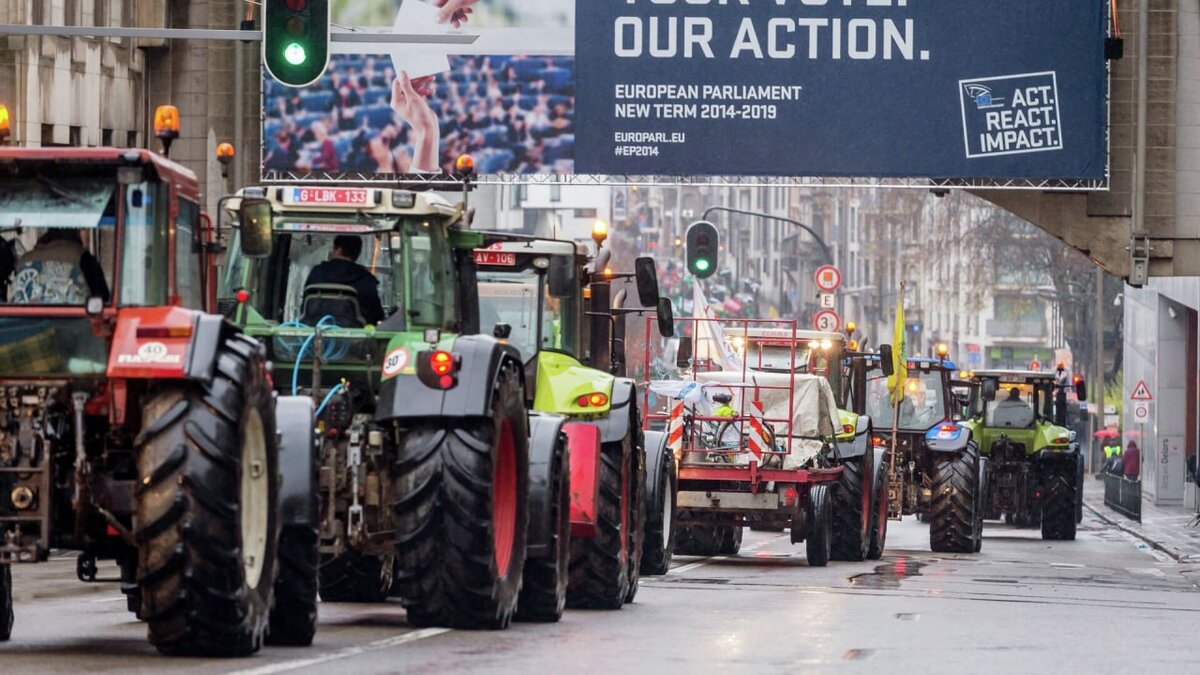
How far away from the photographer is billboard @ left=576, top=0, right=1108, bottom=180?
108 ft

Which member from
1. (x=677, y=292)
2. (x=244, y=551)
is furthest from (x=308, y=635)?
(x=677, y=292)

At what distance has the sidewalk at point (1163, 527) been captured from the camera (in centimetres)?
3593

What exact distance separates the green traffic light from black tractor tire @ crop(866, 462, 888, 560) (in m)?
11.3

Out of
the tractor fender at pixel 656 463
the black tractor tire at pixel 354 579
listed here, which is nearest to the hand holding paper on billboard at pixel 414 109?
the tractor fender at pixel 656 463

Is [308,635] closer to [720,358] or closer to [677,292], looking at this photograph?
[720,358]

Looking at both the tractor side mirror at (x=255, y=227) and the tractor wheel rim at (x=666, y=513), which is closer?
the tractor side mirror at (x=255, y=227)

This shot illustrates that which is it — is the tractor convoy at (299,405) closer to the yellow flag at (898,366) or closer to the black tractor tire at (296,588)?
the black tractor tire at (296,588)

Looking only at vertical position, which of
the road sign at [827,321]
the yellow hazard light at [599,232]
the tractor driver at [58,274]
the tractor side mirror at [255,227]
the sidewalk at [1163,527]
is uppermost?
the yellow hazard light at [599,232]

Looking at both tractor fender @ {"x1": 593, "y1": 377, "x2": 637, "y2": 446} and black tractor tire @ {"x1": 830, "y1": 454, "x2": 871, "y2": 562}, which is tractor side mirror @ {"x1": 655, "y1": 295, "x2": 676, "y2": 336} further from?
black tractor tire @ {"x1": 830, "y1": 454, "x2": 871, "y2": 562}

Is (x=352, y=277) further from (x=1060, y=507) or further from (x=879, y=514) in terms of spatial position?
(x=1060, y=507)

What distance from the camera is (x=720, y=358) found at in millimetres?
28906

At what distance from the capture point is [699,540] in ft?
93.4

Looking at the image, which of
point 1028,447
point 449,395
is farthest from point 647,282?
point 1028,447

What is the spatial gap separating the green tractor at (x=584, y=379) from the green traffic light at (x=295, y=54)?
1976 mm
